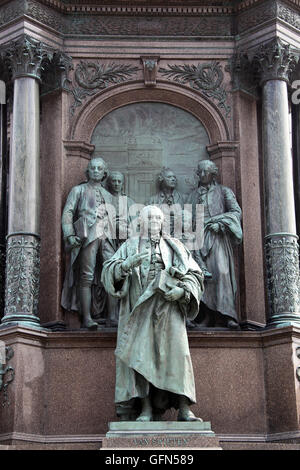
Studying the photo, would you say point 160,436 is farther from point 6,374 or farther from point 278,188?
point 278,188

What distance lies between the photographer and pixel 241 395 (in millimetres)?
14461

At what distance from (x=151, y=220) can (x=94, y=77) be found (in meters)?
3.44

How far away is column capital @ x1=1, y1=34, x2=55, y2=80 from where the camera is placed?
15617 millimetres

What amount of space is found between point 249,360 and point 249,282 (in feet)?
4.35

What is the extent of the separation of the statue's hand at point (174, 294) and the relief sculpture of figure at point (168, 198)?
2374 millimetres

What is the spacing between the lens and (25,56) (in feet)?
51.3

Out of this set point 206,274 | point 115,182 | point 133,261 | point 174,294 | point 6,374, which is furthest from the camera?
point 115,182

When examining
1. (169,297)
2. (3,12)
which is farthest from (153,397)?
(3,12)

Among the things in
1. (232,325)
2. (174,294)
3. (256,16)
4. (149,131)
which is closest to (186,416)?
(174,294)

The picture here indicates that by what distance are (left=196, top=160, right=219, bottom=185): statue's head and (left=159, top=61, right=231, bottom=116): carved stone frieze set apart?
1068 millimetres

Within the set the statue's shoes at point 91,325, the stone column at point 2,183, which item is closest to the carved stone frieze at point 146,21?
the stone column at point 2,183


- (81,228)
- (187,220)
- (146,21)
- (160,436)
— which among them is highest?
(146,21)

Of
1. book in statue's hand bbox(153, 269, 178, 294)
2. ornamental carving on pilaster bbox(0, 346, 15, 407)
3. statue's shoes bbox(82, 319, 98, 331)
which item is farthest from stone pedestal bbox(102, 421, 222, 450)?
statue's shoes bbox(82, 319, 98, 331)

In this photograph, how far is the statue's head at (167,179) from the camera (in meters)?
15.9
